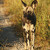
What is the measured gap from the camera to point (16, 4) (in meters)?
6.61

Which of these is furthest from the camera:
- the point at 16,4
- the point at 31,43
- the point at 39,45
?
the point at 16,4

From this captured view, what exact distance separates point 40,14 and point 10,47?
2.05 m

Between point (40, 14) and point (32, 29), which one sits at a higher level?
point (40, 14)

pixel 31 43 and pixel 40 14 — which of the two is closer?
pixel 31 43

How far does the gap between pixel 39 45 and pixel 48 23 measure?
5.08ft

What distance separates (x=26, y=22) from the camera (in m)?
3.32

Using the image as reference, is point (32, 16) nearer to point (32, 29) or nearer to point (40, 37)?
point (32, 29)

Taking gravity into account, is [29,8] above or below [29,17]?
above

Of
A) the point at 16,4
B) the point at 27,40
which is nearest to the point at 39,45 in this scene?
the point at 27,40

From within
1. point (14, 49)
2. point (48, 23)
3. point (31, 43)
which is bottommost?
point (14, 49)

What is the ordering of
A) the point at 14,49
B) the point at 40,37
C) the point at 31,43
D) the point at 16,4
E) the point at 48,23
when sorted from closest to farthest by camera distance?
the point at 31,43
the point at 14,49
the point at 40,37
the point at 48,23
the point at 16,4

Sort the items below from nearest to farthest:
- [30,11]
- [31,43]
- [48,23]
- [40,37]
A: [30,11] < [31,43] < [40,37] < [48,23]

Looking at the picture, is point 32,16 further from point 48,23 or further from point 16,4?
point 16,4

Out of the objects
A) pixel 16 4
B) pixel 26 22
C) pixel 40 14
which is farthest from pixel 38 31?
pixel 16 4
